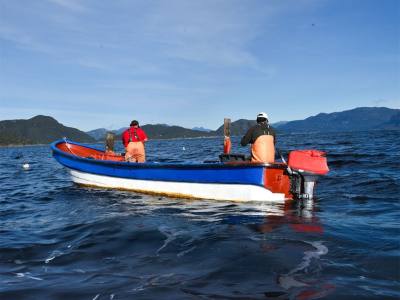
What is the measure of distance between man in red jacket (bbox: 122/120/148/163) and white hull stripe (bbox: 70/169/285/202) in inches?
46.8

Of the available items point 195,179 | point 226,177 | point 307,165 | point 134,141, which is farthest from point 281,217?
point 134,141

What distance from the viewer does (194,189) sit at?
1277cm

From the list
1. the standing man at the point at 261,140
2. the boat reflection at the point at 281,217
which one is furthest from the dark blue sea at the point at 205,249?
the standing man at the point at 261,140

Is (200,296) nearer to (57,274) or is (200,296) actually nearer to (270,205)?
(57,274)

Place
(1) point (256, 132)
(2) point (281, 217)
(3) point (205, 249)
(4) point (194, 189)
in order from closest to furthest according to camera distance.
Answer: (3) point (205, 249)
(2) point (281, 217)
(1) point (256, 132)
(4) point (194, 189)

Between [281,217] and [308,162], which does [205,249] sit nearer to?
[281,217]

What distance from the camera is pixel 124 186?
15.2m

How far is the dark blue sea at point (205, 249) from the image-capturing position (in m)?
5.03

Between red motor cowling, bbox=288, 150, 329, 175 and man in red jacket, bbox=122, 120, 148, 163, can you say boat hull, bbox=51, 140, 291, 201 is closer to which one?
red motor cowling, bbox=288, 150, 329, 175

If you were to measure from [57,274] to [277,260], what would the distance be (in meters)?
3.52

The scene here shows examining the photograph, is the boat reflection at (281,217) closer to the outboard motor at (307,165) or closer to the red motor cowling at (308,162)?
the outboard motor at (307,165)

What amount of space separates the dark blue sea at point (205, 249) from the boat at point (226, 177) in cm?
44

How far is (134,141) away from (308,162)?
25.8 feet

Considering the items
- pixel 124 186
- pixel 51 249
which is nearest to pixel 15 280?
pixel 51 249
